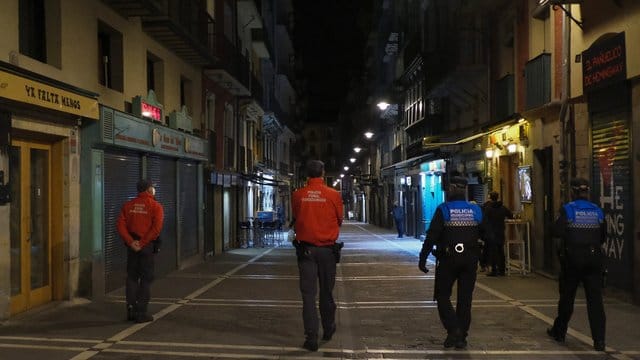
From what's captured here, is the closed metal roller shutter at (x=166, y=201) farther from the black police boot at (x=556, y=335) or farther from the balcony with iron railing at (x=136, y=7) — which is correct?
the black police boot at (x=556, y=335)

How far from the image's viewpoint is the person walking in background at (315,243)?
715 cm

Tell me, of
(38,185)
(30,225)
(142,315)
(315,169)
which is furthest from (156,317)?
(315,169)

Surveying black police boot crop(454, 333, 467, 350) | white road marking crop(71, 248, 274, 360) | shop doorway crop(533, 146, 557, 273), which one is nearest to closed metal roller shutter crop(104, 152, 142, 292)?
white road marking crop(71, 248, 274, 360)

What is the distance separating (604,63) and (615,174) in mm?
1796

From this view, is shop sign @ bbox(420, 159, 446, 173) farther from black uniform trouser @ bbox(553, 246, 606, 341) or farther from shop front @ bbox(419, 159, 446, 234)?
black uniform trouser @ bbox(553, 246, 606, 341)

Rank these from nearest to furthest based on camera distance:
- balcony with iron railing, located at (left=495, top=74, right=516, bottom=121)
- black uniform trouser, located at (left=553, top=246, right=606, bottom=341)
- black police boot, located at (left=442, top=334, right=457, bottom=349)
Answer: black uniform trouser, located at (left=553, top=246, right=606, bottom=341) < black police boot, located at (left=442, top=334, right=457, bottom=349) < balcony with iron railing, located at (left=495, top=74, right=516, bottom=121)

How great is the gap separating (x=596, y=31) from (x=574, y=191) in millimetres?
5290

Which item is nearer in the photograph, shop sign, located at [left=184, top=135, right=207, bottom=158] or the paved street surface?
the paved street surface

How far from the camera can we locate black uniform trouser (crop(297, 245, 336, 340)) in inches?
280

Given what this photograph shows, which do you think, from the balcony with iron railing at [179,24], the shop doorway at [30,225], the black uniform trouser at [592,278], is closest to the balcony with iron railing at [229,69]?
the balcony with iron railing at [179,24]

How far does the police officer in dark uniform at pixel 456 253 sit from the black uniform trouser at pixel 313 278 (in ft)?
3.30

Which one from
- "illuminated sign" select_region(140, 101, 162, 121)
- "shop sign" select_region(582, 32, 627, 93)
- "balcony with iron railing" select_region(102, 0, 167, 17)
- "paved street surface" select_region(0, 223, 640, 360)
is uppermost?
"balcony with iron railing" select_region(102, 0, 167, 17)

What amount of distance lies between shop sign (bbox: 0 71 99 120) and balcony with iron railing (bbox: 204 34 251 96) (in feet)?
29.8

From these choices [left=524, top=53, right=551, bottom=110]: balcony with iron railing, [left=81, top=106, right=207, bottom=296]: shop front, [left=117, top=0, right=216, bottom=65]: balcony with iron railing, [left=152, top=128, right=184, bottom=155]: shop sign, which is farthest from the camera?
[left=524, top=53, right=551, bottom=110]: balcony with iron railing
